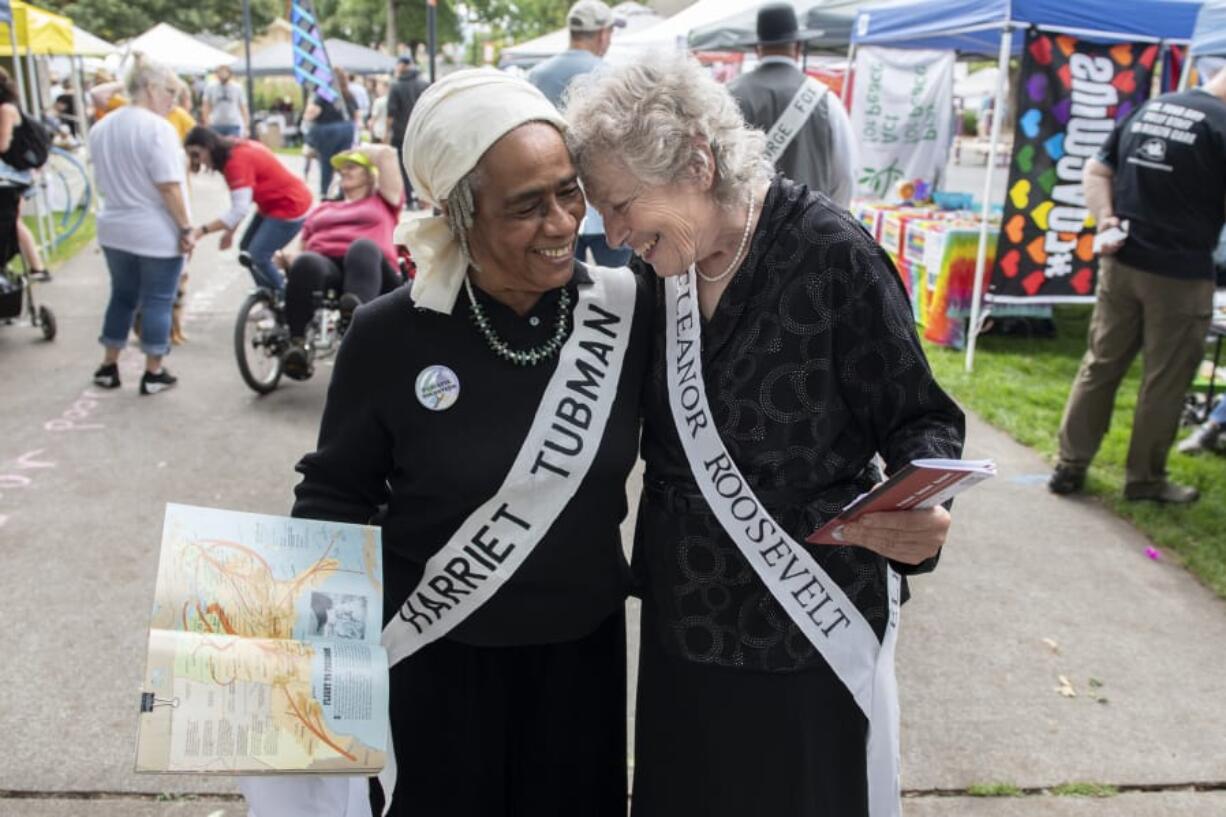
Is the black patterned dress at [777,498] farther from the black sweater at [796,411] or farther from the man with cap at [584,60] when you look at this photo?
the man with cap at [584,60]

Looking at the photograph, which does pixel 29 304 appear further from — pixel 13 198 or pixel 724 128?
pixel 724 128

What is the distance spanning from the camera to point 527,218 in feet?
5.65

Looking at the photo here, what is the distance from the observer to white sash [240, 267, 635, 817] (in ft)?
5.92

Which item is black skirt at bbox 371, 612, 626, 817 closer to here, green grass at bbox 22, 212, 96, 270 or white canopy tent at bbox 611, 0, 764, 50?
white canopy tent at bbox 611, 0, 764, 50

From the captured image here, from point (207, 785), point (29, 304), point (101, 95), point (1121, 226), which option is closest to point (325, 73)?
point (101, 95)

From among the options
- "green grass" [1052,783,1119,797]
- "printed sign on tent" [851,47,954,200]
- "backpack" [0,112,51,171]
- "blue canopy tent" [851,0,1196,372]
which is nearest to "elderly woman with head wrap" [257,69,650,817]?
"green grass" [1052,783,1119,797]

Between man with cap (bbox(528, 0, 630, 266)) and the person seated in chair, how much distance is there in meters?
1.00

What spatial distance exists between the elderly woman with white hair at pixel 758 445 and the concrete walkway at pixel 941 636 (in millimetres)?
1171

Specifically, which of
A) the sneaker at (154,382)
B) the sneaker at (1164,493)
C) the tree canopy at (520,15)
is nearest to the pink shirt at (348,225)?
the sneaker at (154,382)

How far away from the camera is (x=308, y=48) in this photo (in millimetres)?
10688

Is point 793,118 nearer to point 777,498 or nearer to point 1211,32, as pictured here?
point 1211,32

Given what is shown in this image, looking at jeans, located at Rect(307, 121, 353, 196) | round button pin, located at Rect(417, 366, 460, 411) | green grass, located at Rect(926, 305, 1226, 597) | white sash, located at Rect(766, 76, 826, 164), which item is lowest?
green grass, located at Rect(926, 305, 1226, 597)

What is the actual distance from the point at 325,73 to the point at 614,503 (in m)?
10.0

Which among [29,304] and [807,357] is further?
[29,304]
